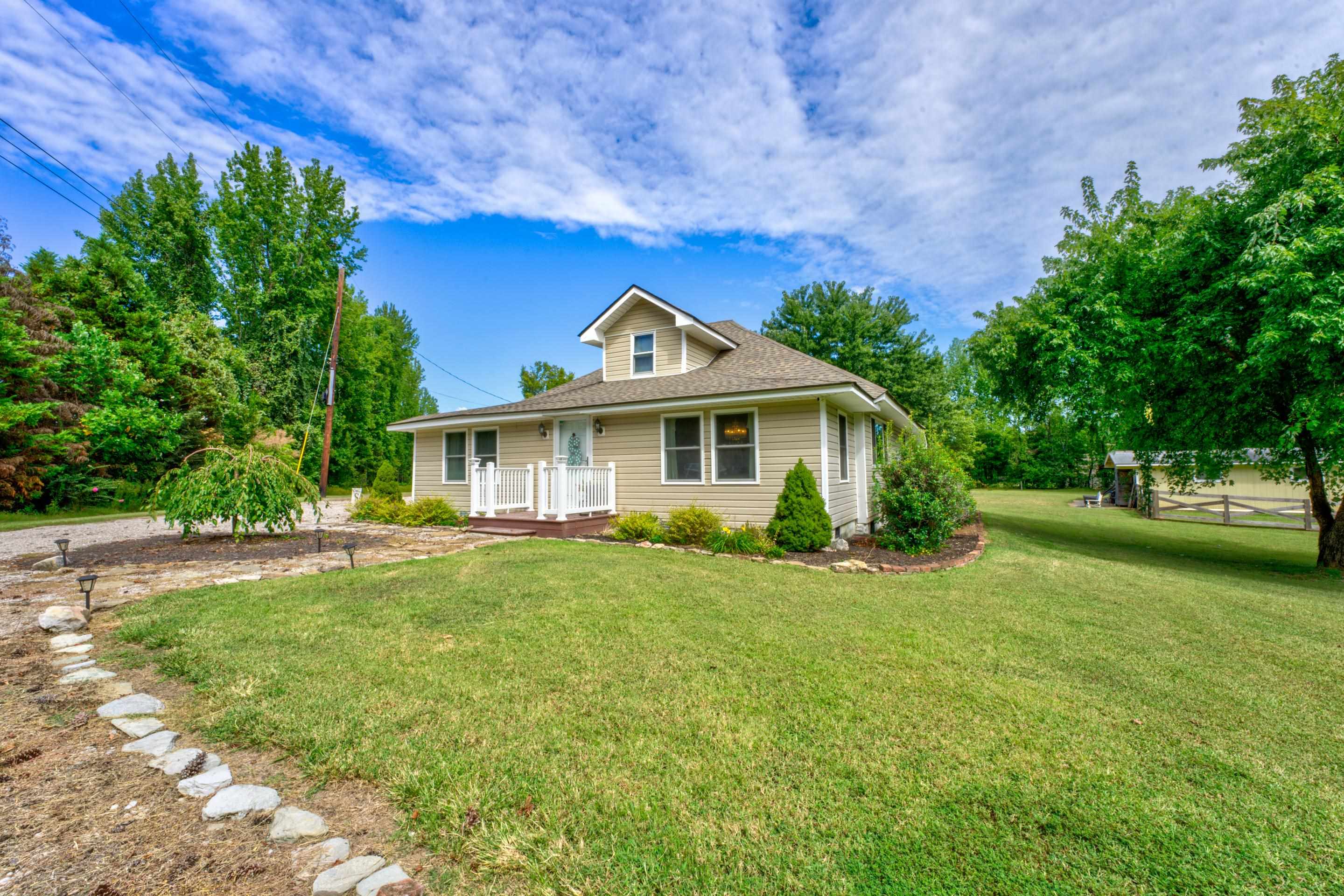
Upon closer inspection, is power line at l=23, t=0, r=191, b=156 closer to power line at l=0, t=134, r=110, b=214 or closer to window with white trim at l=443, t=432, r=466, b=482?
power line at l=0, t=134, r=110, b=214

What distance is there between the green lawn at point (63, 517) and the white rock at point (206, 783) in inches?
543

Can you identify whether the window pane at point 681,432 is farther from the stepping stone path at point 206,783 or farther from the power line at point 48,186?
the power line at point 48,186

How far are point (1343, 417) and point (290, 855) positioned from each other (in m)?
11.9

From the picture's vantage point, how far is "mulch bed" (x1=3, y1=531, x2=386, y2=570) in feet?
22.2

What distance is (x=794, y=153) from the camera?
11.3 metres

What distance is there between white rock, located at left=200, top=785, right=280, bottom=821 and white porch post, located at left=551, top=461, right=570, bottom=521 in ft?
24.3

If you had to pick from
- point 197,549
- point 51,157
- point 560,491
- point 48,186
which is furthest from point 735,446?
point 48,186

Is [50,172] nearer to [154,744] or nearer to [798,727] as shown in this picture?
[154,744]

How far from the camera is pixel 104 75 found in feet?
31.1

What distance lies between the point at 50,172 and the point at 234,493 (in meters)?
10.1

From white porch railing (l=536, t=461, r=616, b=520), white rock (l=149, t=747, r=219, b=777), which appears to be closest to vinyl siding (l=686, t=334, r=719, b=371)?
white porch railing (l=536, t=461, r=616, b=520)

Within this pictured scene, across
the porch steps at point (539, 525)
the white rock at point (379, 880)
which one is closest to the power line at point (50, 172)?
the porch steps at point (539, 525)

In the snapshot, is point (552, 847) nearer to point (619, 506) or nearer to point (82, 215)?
point (619, 506)

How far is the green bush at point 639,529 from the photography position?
29.9ft
